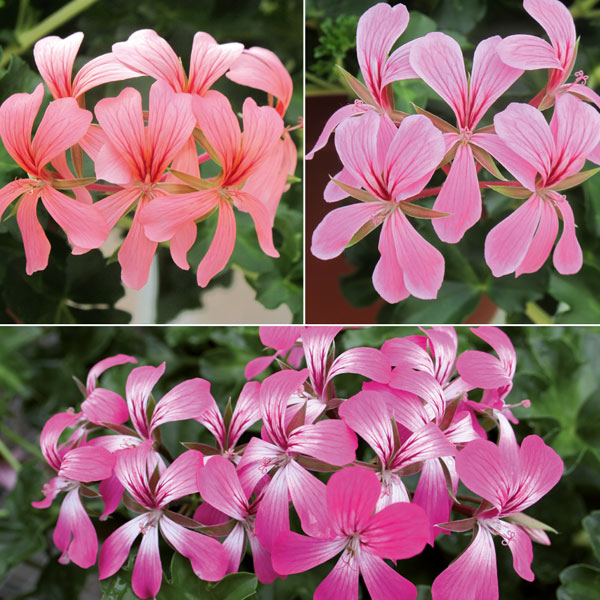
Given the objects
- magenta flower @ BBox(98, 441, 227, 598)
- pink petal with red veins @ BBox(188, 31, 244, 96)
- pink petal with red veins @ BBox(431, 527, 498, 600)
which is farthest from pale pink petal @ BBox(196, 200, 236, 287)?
pink petal with red veins @ BBox(431, 527, 498, 600)

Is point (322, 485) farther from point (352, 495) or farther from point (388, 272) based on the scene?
point (388, 272)

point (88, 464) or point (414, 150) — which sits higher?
point (414, 150)

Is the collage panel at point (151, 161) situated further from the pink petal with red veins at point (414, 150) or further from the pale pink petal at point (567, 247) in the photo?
the pale pink petal at point (567, 247)

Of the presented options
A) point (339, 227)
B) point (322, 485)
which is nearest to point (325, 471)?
point (322, 485)

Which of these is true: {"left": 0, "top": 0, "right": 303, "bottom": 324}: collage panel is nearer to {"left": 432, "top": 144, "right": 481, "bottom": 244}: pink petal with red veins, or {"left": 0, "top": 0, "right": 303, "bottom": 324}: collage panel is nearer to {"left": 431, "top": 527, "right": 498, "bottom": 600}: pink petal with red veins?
{"left": 432, "top": 144, "right": 481, "bottom": 244}: pink petal with red veins

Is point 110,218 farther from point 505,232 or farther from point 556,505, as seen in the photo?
point 556,505

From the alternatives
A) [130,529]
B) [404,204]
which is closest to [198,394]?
[130,529]

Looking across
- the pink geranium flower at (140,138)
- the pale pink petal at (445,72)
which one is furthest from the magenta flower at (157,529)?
the pale pink petal at (445,72)
